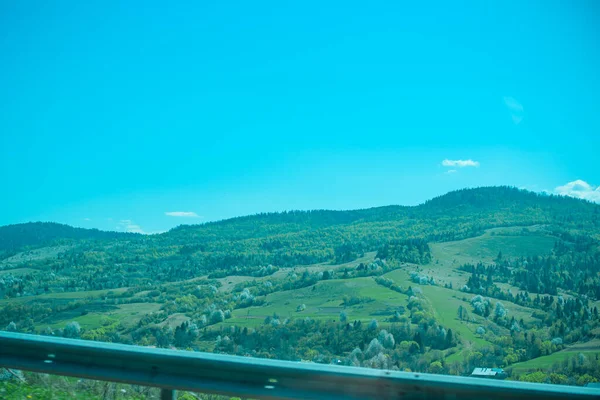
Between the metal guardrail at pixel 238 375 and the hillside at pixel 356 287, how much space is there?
3.22 meters

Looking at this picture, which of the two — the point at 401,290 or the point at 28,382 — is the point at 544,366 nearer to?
the point at 28,382

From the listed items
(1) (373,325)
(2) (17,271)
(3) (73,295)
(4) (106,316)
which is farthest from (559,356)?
(2) (17,271)

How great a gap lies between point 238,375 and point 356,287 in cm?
1806

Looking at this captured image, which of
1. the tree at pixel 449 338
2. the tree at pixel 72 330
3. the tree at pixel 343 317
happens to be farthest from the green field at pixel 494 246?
the tree at pixel 72 330

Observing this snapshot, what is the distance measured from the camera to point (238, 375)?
377 centimetres

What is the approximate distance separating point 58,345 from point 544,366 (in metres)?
6.61

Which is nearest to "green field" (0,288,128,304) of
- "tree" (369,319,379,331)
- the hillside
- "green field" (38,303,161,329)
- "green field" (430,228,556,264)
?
the hillside

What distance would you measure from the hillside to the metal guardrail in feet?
10.5

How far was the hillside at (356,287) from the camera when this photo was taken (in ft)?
35.7

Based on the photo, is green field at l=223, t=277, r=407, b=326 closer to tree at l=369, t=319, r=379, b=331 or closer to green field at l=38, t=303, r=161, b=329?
tree at l=369, t=319, r=379, b=331

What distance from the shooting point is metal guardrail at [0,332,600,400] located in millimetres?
3252

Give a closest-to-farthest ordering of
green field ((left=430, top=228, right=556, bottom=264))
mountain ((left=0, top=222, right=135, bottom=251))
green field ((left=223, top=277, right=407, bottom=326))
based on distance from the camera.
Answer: green field ((left=223, top=277, right=407, bottom=326)) → green field ((left=430, top=228, right=556, bottom=264)) → mountain ((left=0, top=222, right=135, bottom=251))

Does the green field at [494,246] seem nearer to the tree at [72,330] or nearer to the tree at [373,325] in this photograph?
the tree at [373,325]

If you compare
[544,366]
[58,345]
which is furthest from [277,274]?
[58,345]
